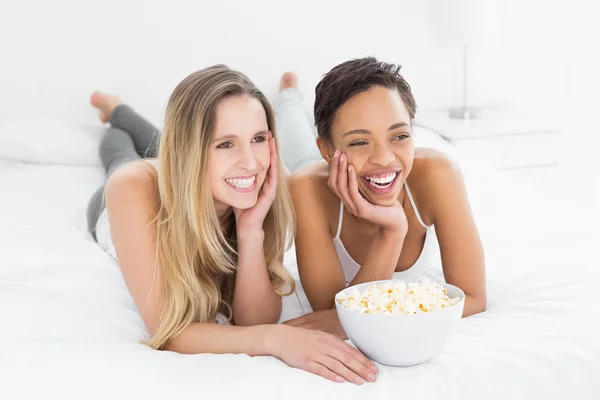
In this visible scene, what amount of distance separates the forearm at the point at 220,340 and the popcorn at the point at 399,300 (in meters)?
0.16

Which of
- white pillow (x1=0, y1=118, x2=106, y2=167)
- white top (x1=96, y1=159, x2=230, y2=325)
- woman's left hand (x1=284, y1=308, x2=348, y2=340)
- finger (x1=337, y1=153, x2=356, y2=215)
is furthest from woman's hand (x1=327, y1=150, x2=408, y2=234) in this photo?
white pillow (x1=0, y1=118, x2=106, y2=167)

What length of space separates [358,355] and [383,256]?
0.36 metres

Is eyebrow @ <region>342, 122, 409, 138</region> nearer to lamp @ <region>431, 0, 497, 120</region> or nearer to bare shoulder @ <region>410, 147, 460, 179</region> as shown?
bare shoulder @ <region>410, 147, 460, 179</region>

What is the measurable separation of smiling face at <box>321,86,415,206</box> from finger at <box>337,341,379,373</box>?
0.40 meters

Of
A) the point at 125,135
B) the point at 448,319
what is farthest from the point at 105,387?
the point at 125,135

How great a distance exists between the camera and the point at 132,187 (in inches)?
A: 55.4

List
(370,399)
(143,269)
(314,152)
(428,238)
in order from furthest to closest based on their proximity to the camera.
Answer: (314,152), (428,238), (143,269), (370,399)

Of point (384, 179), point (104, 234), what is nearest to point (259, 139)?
point (384, 179)

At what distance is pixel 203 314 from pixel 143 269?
15 cm

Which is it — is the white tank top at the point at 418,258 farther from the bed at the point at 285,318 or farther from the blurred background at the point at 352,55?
the blurred background at the point at 352,55

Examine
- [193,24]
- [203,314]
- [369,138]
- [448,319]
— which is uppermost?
[193,24]

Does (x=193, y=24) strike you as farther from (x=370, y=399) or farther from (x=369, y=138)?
(x=370, y=399)

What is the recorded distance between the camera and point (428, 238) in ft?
5.27

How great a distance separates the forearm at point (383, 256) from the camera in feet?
4.75
